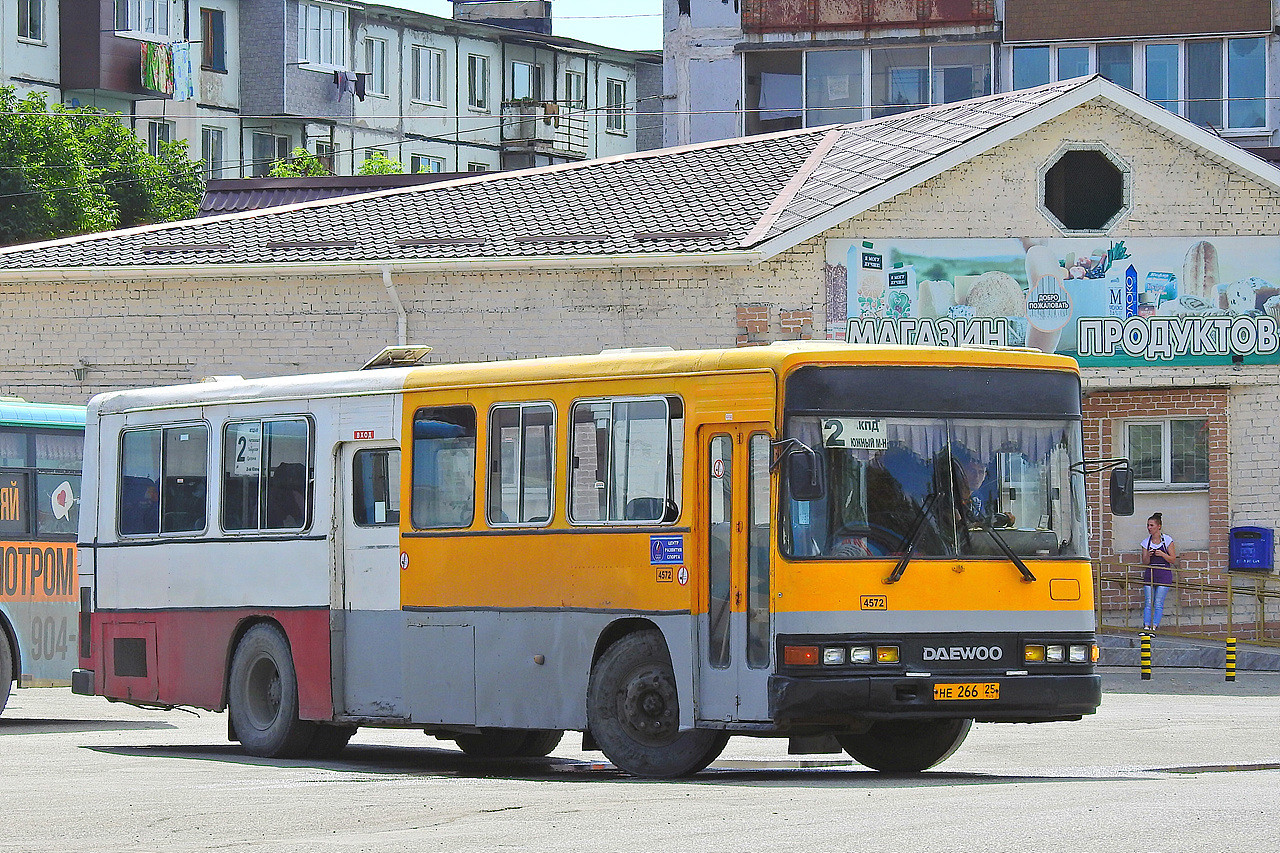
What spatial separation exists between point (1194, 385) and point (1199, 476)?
54.9 inches

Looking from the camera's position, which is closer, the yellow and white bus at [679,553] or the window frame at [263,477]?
the yellow and white bus at [679,553]

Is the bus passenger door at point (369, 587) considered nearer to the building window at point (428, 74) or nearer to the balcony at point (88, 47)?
the balcony at point (88, 47)

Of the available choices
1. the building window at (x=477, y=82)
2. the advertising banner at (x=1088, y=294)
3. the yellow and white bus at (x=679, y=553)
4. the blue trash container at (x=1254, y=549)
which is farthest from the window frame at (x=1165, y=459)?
the building window at (x=477, y=82)

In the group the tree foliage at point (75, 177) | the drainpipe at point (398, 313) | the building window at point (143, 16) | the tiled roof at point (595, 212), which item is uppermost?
the building window at point (143, 16)

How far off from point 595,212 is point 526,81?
156ft

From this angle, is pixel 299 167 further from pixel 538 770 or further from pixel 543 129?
pixel 538 770

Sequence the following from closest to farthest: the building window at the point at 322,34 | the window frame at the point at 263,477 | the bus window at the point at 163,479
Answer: the window frame at the point at 263,477 → the bus window at the point at 163,479 → the building window at the point at 322,34

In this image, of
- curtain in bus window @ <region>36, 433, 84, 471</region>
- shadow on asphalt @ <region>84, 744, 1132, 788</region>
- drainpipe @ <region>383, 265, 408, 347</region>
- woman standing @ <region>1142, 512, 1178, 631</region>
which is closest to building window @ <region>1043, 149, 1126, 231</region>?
woman standing @ <region>1142, 512, 1178, 631</region>

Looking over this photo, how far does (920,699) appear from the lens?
44.6 ft

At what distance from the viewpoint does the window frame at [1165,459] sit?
30.5m

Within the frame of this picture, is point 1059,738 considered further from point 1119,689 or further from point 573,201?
point 573,201

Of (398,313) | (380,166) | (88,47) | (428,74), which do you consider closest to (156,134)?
(88,47)

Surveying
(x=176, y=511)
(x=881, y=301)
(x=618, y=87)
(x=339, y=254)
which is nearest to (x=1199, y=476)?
(x=881, y=301)

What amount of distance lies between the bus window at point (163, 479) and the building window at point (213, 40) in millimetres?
53082
